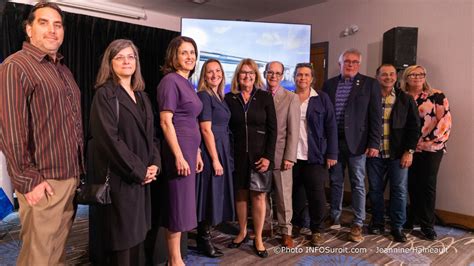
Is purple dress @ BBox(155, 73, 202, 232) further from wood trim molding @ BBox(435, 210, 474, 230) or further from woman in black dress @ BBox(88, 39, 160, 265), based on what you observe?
wood trim molding @ BBox(435, 210, 474, 230)

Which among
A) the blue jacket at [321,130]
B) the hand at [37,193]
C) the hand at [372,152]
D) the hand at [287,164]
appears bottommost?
the hand at [287,164]

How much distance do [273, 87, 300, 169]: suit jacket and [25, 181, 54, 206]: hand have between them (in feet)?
5.28

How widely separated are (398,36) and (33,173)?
11.5 feet

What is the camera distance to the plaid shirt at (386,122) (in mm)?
2889

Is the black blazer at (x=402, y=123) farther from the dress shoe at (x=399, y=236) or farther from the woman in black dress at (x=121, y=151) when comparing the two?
the woman in black dress at (x=121, y=151)

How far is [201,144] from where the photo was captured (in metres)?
2.29

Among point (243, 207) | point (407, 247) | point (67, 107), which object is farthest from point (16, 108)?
point (407, 247)

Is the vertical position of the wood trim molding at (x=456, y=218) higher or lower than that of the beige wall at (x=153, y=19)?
lower

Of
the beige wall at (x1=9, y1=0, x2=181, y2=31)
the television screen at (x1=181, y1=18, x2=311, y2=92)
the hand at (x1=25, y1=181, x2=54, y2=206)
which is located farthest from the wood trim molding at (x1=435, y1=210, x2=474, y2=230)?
the beige wall at (x1=9, y1=0, x2=181, y2=31)

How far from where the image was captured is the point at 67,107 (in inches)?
60.2

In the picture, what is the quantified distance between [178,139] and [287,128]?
0.96 m

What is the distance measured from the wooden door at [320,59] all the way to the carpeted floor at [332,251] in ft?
7.70

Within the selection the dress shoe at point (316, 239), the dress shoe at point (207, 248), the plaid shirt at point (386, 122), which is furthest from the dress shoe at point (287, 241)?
the plaid shirt at point (386, 122)

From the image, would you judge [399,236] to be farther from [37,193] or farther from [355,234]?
[37,193]
